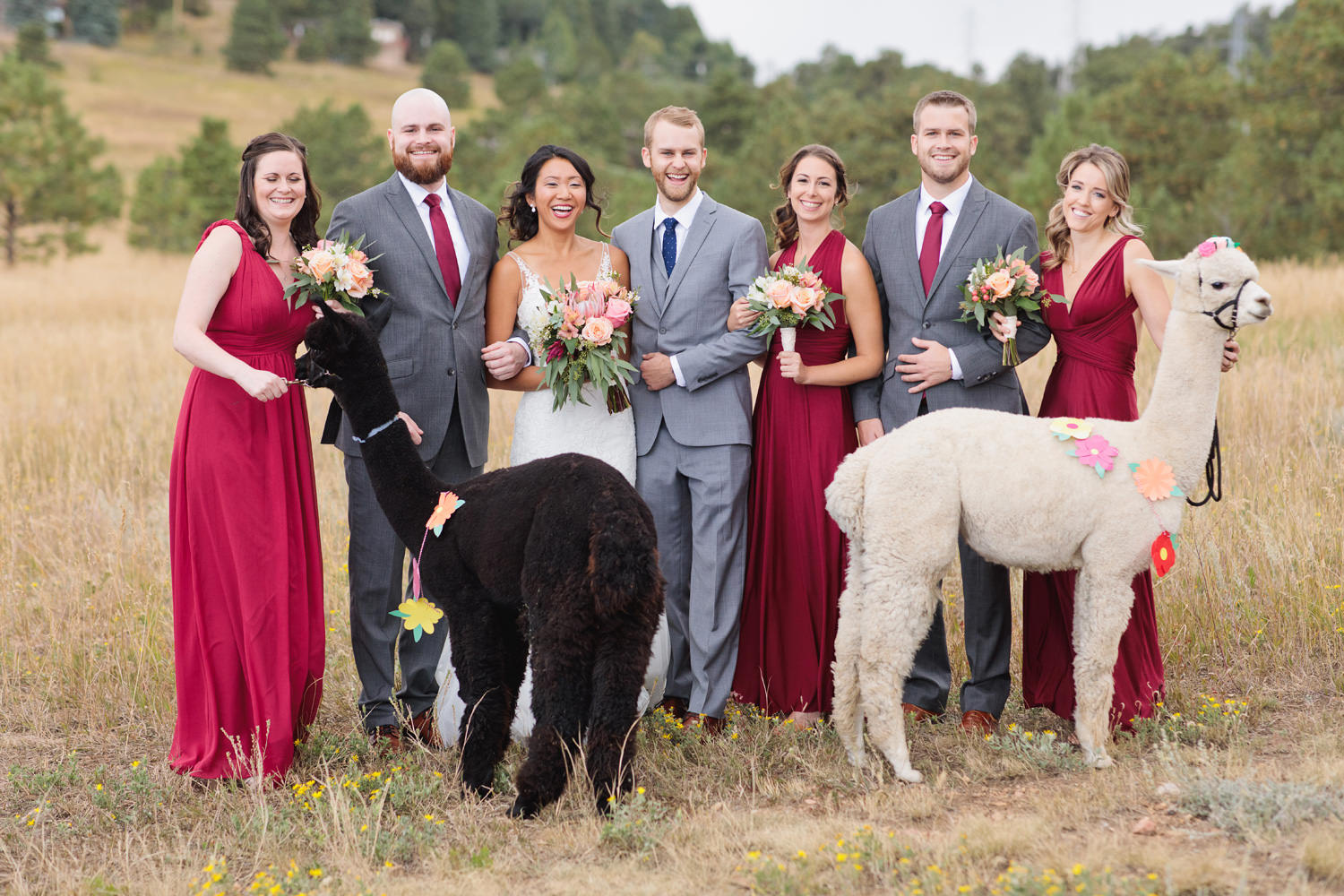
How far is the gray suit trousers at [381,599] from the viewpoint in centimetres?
598

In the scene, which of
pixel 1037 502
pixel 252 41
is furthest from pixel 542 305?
pixel 252 41

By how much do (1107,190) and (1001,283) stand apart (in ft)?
2.61

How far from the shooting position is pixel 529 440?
6.02 metres

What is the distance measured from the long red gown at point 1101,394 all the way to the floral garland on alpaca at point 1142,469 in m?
0.67

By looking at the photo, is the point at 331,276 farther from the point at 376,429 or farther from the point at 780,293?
the point at 780,293

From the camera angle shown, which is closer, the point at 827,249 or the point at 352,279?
the point at 352,279

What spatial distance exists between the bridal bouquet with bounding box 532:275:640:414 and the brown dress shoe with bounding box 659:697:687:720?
6.22ft

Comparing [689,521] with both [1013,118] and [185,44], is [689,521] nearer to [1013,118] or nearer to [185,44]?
[1013,118]

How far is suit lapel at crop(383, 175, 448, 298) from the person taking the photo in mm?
5895

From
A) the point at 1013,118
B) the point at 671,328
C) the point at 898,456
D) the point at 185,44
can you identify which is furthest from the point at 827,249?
the point at 185,44

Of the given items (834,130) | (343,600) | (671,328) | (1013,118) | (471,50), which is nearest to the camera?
(671,328)

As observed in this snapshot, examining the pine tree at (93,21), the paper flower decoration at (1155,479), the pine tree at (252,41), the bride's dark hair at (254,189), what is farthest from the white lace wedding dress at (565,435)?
the pine tree at (93,21)

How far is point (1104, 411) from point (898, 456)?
53.0 inches

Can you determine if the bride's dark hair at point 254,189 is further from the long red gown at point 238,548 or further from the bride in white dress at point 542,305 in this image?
the bride in white dress at point 542,305
